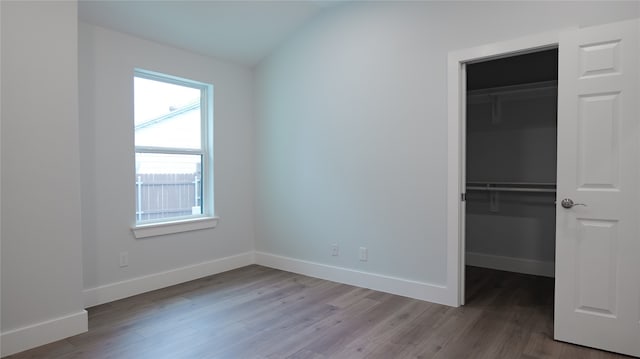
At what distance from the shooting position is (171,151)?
3.94 m

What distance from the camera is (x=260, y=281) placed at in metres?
3.92

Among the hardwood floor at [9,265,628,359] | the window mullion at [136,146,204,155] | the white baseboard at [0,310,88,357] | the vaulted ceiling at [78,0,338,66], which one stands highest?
the vaulted ceiling at [78,0,338,66]

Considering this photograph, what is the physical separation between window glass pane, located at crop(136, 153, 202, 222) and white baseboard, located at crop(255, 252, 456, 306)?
3.65 ft

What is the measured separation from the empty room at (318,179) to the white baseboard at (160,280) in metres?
0.02

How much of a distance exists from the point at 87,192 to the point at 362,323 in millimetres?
2599

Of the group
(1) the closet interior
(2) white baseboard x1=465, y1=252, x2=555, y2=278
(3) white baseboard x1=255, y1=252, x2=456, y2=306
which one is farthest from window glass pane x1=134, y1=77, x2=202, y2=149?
(2) white baseboard x1=465, y1=252, x2=555, y2=278

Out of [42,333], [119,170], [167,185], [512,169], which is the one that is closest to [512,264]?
[512,169]

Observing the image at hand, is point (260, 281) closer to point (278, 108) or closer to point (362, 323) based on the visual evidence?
point (362, 323)

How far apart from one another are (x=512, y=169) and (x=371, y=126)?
81.4 inches

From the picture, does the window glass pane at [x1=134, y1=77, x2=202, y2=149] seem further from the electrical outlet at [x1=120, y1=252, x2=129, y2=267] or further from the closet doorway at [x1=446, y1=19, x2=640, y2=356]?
the closet doorway at [x1=446, y1=19, x2=640, y2=356]

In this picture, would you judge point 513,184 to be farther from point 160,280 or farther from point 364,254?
point 160,280

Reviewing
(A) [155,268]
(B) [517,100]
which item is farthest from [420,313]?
(B) [517,100]

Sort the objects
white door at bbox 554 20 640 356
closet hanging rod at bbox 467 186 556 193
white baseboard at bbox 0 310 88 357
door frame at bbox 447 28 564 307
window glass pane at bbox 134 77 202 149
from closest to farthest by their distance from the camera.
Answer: white door at bbox 554 20 640 356
white baseboard at bbox 0 310 88 357
door frame at bbox 447 28 564 307
window glass pane at bbox 134 77 202 149
closet hanging rod at bbox 467 186 556 193

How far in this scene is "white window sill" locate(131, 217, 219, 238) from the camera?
360 cm
